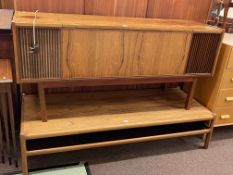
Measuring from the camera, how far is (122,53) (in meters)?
1.45

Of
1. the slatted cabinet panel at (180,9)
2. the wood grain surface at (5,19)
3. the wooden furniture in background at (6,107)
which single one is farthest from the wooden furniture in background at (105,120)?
the slatted cabinet panel at (180,9)

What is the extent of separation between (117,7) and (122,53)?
0.47m

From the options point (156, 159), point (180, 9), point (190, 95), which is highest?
point (180, 9)

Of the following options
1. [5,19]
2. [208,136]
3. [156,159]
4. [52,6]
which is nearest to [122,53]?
[52,6]

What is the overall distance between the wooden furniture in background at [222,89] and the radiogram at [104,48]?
4.2 inches

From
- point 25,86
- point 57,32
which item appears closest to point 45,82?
point 57,32

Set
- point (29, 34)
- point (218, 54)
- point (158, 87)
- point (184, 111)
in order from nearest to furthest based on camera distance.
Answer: point (29, 34), point (218, 54), point (184, 111), point (158, 87)

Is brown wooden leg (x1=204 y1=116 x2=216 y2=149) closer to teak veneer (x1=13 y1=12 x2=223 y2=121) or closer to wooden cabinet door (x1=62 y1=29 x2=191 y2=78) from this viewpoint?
teak veneer (x1=13 y1=12 x2=223 y2=121)

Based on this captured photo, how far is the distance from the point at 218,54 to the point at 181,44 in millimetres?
338

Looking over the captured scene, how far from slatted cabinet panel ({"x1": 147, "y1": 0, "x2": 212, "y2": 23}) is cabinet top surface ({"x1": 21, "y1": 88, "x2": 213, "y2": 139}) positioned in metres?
0.63

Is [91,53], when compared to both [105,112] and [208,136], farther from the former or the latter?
[208,136]

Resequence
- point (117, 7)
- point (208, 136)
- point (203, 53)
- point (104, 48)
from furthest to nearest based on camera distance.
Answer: point (208, 136)
point (117, 7)
point (203, 53)
point (104, 48)

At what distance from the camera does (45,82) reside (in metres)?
1.38

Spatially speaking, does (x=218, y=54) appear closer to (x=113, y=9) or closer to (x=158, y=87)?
(x=158, y=87)
